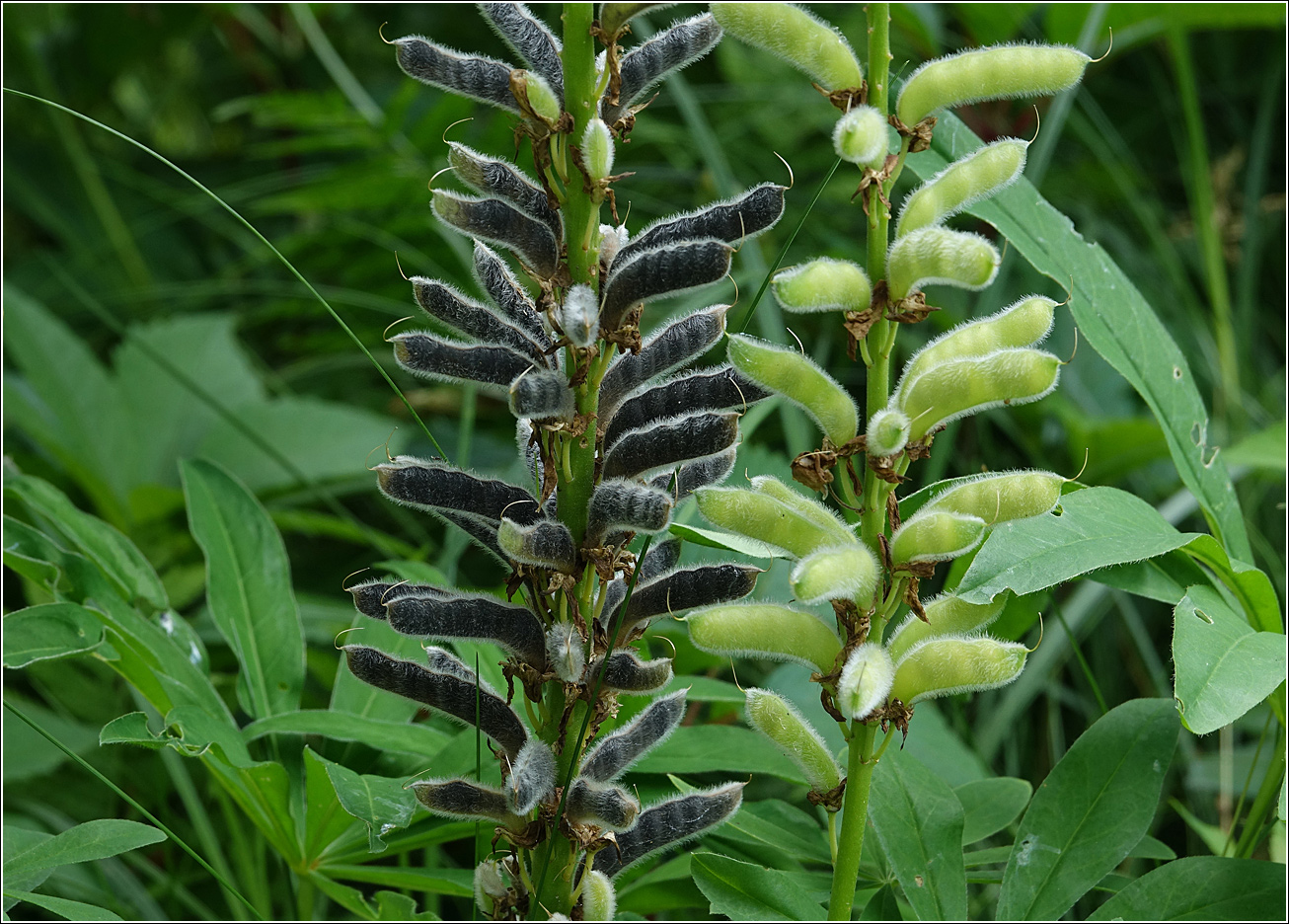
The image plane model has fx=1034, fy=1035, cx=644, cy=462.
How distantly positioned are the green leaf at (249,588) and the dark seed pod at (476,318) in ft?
2.34

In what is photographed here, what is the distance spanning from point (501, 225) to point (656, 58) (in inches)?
7.8

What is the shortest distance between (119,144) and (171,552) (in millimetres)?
2045

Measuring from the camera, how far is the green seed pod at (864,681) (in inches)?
29.6

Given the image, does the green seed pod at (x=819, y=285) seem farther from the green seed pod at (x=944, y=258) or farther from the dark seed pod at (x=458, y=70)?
the dark seed pod at (x=458, y=70)

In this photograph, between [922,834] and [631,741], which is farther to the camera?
[922,834]

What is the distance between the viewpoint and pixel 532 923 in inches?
33.5

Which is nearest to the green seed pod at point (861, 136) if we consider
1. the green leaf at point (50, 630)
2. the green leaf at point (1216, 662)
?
the green leaf at point (1216, 662)

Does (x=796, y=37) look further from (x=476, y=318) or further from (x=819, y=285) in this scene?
(x=476, y=318)

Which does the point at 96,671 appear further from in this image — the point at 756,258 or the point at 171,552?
the point at 756,258

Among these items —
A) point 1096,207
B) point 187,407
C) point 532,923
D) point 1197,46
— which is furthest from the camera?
point 1197,46

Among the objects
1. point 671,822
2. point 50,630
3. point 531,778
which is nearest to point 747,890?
point 671,822

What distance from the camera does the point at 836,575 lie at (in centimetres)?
75

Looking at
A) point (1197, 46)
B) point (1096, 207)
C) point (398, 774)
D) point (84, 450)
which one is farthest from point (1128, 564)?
point (1197, 46)

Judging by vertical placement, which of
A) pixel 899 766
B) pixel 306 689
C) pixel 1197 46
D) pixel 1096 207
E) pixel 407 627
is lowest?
pixel 899 766
